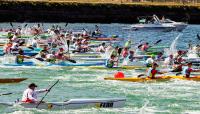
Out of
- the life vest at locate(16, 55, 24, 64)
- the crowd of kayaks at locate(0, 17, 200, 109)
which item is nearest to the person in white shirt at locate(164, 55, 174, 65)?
the crowd of kayaks at locate(0, 17, 200, 109)

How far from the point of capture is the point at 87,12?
104 m

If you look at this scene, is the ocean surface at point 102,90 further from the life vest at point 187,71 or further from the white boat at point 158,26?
the white boat at point 158,26

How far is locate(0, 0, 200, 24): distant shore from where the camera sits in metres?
100

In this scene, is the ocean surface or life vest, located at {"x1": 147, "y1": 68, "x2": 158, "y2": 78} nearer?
the ocean surface

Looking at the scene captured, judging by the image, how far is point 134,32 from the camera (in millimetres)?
86250

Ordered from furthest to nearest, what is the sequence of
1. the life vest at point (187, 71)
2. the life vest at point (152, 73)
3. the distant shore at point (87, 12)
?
the distant shore at point (87, 12) → the life vest at point (187, 71) → the life vest at point (152, 73)

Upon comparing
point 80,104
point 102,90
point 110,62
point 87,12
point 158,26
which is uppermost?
point 87,12

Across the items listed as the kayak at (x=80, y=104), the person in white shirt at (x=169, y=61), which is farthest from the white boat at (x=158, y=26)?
the kayak at (x=80, y=104)

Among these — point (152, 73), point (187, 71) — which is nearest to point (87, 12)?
point (187, 71)

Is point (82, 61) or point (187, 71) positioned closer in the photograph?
point (187, 71)

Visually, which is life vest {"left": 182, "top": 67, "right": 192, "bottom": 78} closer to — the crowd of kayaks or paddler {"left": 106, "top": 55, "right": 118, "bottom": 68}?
the crowd of kayaks

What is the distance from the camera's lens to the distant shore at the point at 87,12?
100438mm

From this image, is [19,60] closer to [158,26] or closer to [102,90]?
[102,90]

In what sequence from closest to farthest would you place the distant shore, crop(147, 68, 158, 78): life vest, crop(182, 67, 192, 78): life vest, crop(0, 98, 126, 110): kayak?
1. crop(0, 98, 126, 110): kayak
2. crop(147, 68, 158, 78): life vest
3. crop(182, 67, 192, 78): life vest
4. the distant shore
